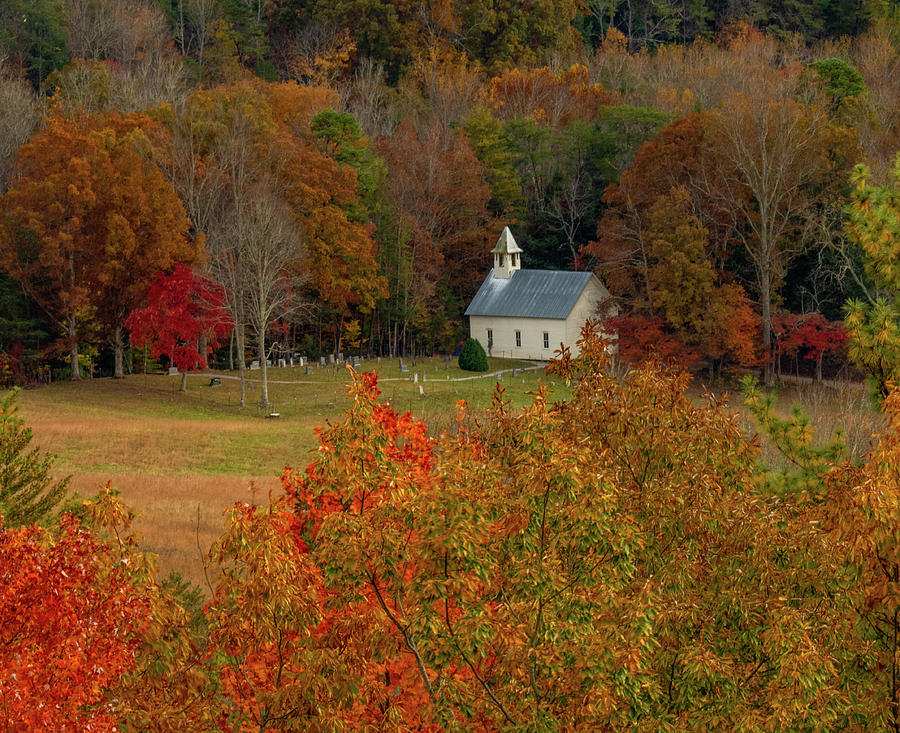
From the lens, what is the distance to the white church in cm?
6350

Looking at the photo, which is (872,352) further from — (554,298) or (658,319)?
(554,298)

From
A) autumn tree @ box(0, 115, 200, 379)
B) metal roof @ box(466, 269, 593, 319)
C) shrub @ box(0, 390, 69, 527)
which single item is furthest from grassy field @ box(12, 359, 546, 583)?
shrub @ box(0, 390, 69, 527)

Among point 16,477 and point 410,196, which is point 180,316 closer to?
point 410,196

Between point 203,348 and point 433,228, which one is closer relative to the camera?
point 203,348

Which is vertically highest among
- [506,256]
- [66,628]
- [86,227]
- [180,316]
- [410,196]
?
[410,196]

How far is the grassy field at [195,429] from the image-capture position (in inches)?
1235

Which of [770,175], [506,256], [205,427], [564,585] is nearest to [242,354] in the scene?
[205,427]

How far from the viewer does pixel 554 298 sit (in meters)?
64.1

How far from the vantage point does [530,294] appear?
6481 centimetres

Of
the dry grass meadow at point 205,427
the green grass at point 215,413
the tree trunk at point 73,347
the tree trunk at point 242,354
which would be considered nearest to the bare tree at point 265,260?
the tree trunk at point 242,354

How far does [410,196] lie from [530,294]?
8334 mm

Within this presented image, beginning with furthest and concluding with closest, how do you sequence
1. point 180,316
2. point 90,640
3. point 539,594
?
point 180,316, point 90,640, point 539,594

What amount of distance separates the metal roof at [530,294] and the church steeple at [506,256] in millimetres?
289

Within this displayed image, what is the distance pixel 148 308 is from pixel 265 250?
5.32m
